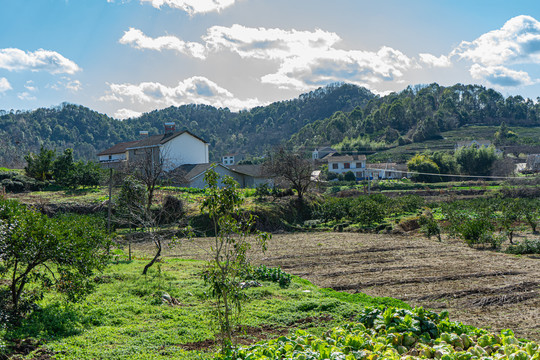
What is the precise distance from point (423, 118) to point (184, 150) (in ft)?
303

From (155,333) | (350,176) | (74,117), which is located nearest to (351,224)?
(155,333)

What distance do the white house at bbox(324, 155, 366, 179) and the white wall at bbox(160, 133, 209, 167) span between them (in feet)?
112

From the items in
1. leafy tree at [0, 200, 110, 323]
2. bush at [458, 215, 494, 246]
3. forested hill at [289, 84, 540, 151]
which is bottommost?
bush at [458, 215, 494, 246]

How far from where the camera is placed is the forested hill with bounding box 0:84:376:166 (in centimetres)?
14162

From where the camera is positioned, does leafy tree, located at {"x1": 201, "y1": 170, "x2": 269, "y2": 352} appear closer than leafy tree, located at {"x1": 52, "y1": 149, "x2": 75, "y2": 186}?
Yes

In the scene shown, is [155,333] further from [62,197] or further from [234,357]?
[62,197]

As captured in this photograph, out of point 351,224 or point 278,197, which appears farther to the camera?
point 278,197

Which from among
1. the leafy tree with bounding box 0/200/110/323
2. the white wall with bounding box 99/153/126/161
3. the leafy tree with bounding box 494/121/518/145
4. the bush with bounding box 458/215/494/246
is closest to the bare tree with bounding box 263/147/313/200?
the bush with bounding box 458/215/494/246

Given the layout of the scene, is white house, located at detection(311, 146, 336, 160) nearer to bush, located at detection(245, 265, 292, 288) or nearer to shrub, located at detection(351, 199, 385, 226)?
shrub, located at detection(351, 199, 385, 226)

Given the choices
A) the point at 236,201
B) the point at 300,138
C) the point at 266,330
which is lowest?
the point at 266,330

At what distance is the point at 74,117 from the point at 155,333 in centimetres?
16874

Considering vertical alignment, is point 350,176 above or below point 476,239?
above

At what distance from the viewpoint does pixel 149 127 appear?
554 ft

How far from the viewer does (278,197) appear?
3650 cm
